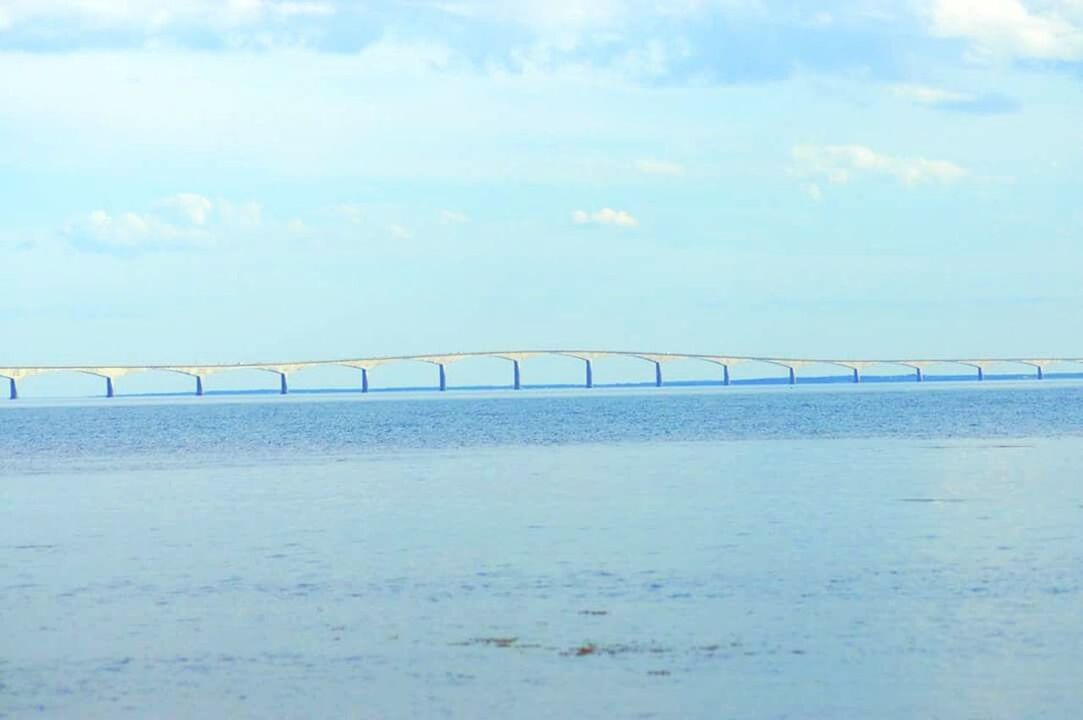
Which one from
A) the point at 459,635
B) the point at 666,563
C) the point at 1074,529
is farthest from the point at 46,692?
the point at 1074,529

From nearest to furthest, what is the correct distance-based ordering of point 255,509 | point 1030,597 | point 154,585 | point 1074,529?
1. point 1030,597
2. point 154,585
3. point 1074,529
4. point 255,509

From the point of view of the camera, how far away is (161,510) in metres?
36.8

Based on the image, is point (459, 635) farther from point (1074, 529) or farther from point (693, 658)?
point (1074, 529)

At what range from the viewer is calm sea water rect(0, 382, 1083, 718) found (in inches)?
657

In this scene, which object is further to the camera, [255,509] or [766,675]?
[255,509]

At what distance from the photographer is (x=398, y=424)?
95.3 meters

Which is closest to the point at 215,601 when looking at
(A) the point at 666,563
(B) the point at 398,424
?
(A) the point at 666,563

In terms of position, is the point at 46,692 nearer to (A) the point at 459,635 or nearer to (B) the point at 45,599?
(A) the point at 459,635

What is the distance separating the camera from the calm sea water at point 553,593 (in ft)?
54.7

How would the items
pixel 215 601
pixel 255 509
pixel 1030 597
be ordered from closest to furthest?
1. pixel 1030 597
2. pixel 215 601
3. pixel 255 509

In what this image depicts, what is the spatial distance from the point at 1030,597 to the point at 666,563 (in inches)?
225

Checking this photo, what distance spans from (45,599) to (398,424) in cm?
7177

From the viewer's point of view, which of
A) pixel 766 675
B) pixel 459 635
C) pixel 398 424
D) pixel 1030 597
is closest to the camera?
pixel 766 675

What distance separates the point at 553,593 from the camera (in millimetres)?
22641
